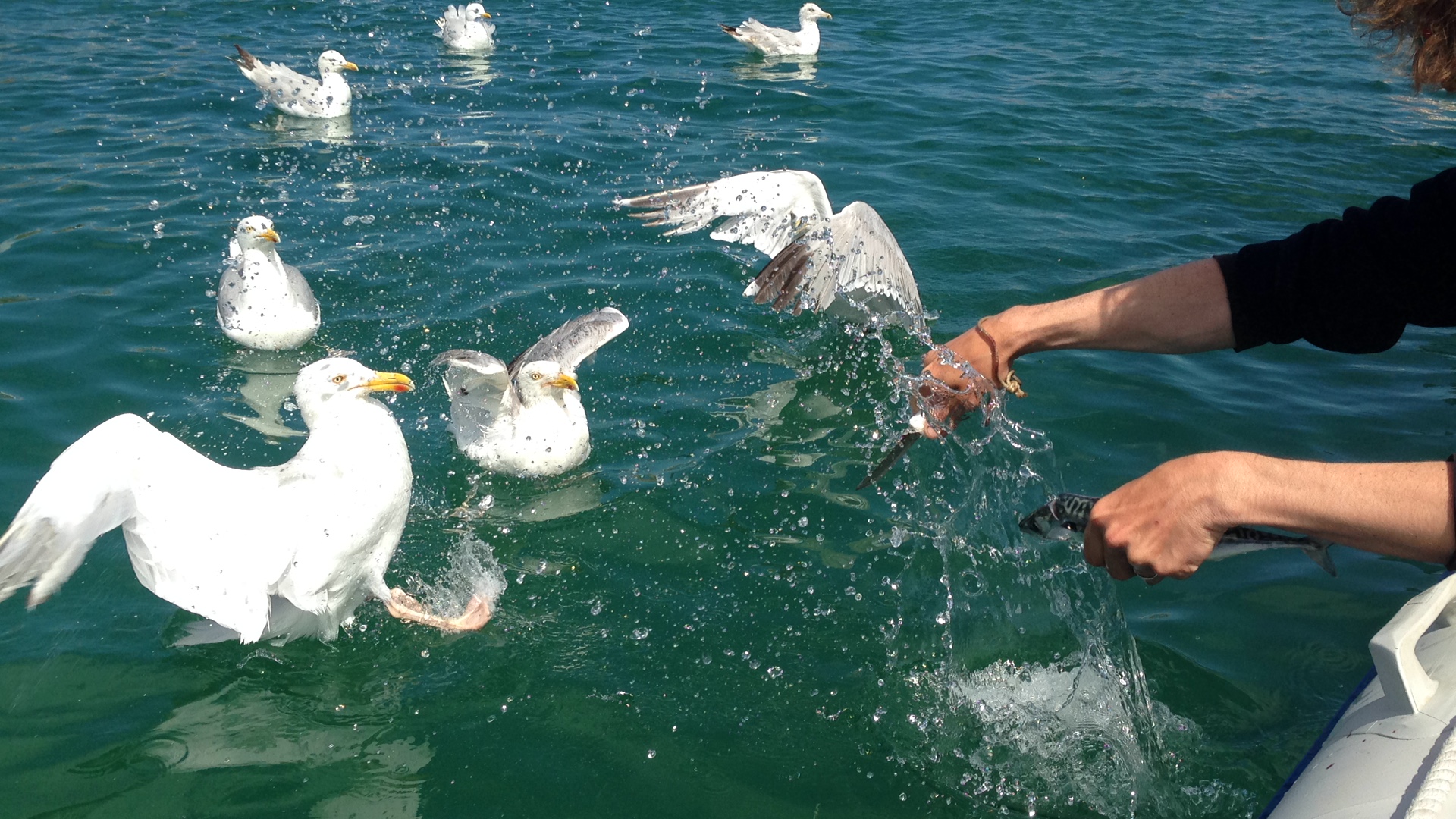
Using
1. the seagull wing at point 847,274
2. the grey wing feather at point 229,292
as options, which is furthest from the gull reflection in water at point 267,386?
the seagull wing at point 847,274

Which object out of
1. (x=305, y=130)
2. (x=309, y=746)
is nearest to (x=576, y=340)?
(x=309, y=746)

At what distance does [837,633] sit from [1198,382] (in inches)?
120

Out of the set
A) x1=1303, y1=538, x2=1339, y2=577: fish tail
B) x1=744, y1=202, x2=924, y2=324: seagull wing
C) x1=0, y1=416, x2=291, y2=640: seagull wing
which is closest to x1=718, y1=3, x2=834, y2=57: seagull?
x1=744, y1=202, x2=924, y2=324: seagull wing

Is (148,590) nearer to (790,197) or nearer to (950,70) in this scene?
(790,197)

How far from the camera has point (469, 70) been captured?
1202 cm

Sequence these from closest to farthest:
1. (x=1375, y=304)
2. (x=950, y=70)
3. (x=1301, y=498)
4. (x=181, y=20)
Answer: (x=1301, y=498), (x=1375, y=304), (x=950, y=70), (x=181, y=20)

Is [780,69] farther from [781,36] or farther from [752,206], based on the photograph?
[752,206]

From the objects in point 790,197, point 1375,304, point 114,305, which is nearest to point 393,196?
point 114,305

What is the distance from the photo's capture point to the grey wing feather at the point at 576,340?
5445 millimetres

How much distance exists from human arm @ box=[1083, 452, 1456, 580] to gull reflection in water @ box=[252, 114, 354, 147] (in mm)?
8944

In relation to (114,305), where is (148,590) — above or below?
below

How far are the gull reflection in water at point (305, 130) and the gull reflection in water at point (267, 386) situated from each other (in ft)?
13.0

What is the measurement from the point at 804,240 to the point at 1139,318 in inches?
157

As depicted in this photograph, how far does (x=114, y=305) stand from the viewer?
6.63 metres
